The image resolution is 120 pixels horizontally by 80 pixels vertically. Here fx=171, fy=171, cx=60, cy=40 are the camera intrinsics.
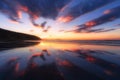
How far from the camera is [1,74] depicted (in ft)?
28.8

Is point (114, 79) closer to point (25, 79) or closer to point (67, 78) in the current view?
point (67, 78)

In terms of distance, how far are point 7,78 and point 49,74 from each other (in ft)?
7.01

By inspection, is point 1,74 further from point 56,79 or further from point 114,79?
point 114,79

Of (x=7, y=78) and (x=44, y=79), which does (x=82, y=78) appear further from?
(x=7, y=78)

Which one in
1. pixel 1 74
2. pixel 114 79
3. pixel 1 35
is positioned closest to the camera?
pixel 114 79

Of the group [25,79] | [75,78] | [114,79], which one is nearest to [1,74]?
[25,79]

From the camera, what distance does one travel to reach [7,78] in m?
8.06

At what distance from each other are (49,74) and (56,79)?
1158 mm

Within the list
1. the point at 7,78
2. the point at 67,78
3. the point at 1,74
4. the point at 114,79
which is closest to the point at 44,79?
the point at 67,78

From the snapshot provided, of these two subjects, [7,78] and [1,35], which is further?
[1,35]

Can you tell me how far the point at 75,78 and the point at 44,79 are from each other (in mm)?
1464

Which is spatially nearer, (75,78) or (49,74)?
(75,78)

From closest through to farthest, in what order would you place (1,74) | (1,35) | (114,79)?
1. (114,79)
2. (1,74)
3. (1,35)

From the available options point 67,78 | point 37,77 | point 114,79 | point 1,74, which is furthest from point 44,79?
point 114,79
